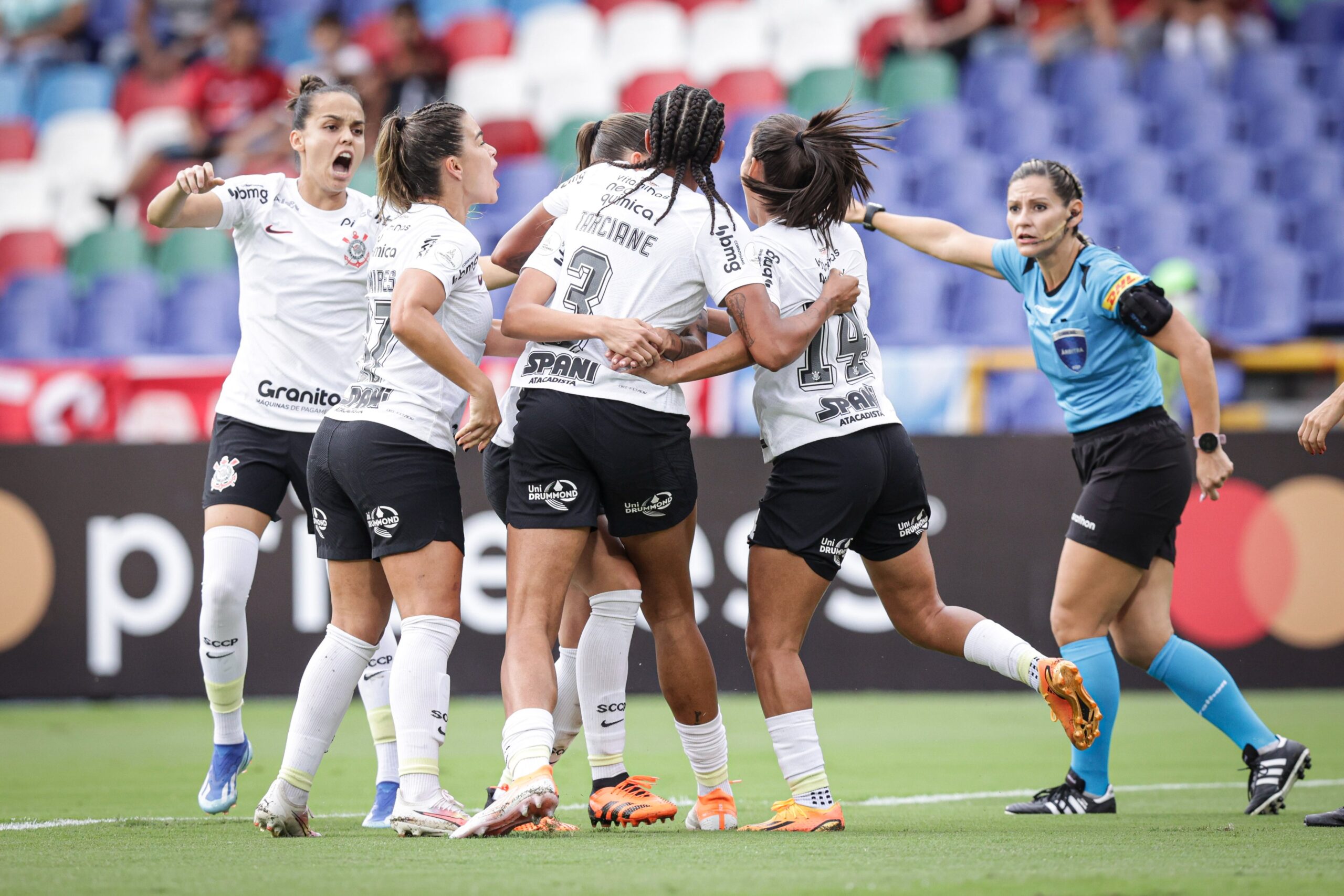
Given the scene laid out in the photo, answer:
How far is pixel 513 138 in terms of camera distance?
13688 millimetres

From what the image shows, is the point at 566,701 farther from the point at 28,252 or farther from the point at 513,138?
the point at 28,252

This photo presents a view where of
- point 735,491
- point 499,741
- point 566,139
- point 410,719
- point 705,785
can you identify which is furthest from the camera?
point 566,139

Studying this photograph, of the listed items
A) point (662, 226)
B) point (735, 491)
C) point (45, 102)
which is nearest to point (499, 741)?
point (735, 491)

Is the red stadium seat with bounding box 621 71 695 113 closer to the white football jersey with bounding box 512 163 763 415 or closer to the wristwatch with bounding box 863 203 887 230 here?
the wristwatch with bounding box 863 203 887 230

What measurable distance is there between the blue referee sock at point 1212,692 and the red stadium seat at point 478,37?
1130 cm

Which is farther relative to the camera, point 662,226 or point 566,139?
point 566,139

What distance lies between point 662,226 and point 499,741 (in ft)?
11.8

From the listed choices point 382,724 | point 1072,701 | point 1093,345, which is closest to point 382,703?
point 382,724

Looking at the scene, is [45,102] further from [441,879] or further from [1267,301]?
[441,879]

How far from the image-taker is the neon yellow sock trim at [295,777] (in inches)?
164

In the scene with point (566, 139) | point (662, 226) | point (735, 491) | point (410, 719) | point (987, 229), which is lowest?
point (410, 719)

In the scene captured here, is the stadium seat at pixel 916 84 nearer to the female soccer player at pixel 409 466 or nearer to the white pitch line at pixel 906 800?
the white pitch line at pixel 906 800

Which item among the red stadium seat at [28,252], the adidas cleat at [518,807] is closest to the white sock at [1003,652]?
the adidas cleat at [518,807]

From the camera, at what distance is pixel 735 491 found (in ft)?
28.6
